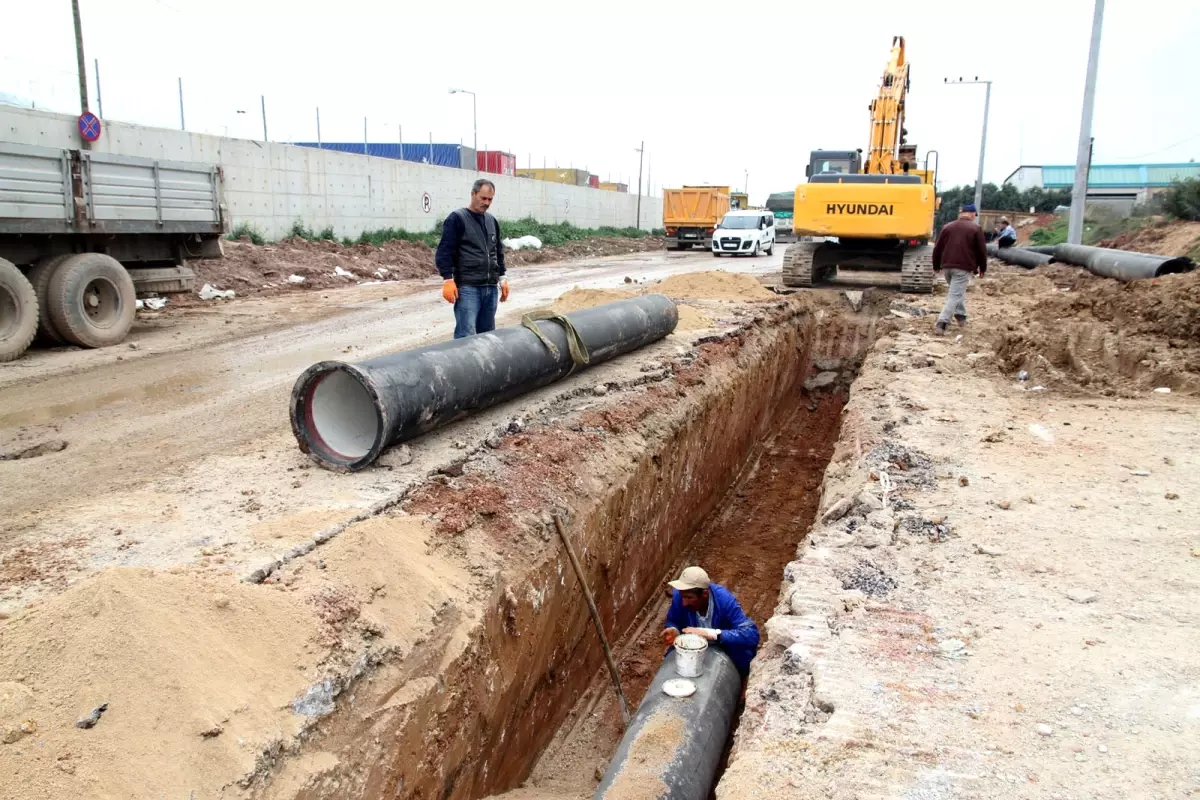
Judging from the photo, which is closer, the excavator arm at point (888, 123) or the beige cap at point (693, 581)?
the beige cap at point (693, 581)

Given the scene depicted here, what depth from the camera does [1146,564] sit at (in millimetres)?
4113

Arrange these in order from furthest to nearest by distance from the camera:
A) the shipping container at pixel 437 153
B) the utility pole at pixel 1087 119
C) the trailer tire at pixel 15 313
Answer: the shipping container at pixel 437 153, the utility pole at pixel 1087 119, the trailer tire at pixel 15 313

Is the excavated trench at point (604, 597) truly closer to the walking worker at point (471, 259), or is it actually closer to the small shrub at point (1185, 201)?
the walking worker at point (471, 259)

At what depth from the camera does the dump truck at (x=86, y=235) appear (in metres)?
8.34

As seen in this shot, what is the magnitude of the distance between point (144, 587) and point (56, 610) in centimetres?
30

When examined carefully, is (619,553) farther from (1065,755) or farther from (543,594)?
(1065,755)

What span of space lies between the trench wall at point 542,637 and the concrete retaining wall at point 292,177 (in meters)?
9.81

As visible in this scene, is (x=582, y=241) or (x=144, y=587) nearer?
(x=144, y=587)

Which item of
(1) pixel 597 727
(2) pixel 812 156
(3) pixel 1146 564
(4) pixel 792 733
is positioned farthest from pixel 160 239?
(2) pixel 812 156

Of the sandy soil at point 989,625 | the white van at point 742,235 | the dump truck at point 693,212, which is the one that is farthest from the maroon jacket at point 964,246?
the dump truck at point 693,212

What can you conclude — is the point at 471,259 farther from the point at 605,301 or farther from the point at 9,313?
the point at 9,313

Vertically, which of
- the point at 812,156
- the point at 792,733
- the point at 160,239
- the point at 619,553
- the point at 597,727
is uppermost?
the point at 812,156

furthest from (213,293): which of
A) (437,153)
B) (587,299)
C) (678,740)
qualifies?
(437,153)

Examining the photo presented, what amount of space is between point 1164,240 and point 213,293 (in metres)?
21.4
